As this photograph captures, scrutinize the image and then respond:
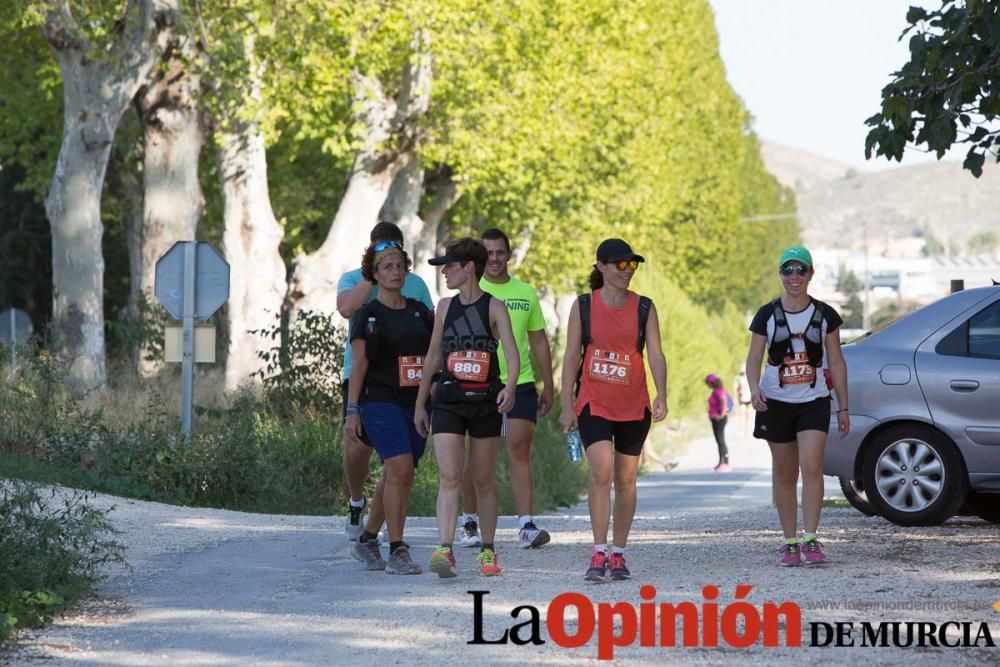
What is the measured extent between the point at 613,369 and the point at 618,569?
109 cm

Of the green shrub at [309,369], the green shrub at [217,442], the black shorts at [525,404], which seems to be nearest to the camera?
the black shorts at [525,404]

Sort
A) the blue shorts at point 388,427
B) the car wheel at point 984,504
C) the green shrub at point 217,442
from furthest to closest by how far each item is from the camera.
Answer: the green shrub at point 217,442 < the car wheel at point 984,504 < the blue shorts at point 388,427

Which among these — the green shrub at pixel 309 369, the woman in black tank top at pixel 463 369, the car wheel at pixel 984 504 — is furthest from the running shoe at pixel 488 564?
the green shrub at pixel 309 369

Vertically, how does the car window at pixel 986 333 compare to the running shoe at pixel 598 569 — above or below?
above

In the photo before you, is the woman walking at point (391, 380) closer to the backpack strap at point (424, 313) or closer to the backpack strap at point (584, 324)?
the backpack strap at point (424, 313)

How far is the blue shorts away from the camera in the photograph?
11156 millimetres

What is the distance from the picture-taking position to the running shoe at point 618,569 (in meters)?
10.7

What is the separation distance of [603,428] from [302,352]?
414 inches

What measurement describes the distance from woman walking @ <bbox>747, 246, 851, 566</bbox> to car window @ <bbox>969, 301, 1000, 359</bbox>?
2.26 metres

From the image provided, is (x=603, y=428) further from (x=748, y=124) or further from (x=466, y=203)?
(x=748, y=124)

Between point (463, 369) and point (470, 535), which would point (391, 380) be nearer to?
point (463, 369)

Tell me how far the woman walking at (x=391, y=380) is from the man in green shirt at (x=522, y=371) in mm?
869

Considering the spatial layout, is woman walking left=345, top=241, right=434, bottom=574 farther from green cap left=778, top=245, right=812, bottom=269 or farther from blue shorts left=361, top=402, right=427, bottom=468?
green cap left=778, top=245, right=812, bottom=269

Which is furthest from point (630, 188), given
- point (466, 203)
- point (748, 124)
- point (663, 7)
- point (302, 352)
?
point (748, 124)
